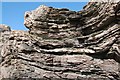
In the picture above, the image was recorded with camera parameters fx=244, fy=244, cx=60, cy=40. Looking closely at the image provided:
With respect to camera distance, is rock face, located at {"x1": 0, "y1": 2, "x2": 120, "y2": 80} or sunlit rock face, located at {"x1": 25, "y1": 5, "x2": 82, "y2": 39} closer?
rock face, located at {"x1": 0, "y1": 2, "x2": 120, "y2": 80}

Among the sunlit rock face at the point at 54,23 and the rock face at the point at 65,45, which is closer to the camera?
the rock face at the point at 65,45

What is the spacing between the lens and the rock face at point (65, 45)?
96.5 ft

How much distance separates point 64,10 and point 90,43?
6179mm

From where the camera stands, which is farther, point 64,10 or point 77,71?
point 64,10

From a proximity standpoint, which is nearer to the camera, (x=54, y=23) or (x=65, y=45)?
(x=65, y=45)

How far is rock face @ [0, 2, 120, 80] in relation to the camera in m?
29.4

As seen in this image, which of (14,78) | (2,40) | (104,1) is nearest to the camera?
(14,78)

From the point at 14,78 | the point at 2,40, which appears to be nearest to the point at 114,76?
the point at 14,78

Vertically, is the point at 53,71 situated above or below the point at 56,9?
below

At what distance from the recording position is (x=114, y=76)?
95.9ft

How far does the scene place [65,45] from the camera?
31.8 metres

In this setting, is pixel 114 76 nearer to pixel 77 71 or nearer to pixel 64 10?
pixel 77 71

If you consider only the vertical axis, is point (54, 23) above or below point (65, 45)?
above

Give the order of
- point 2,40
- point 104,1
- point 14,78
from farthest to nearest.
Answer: point 2,40 < point 104,1 < point 14,78
